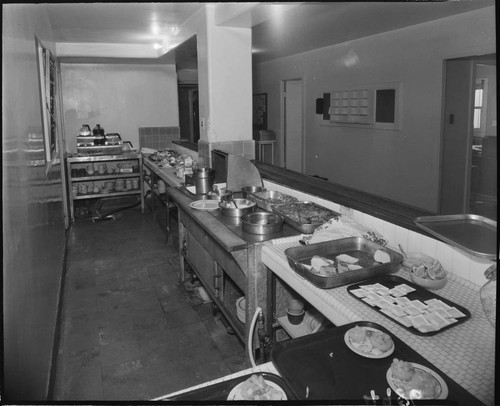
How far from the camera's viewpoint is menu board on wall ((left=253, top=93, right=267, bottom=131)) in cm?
895

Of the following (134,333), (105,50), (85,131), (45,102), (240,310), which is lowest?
(134,333)

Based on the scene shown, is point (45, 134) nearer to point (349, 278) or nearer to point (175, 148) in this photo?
point (349, 278)

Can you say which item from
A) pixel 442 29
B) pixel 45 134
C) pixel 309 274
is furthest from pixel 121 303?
pixel 442 29

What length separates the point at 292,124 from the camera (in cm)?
841

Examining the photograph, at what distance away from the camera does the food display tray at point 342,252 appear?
1.89 meters

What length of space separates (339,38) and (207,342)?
181 inches

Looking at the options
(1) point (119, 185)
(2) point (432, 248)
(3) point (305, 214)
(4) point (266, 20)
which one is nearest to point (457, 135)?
(4) point (266, 20)

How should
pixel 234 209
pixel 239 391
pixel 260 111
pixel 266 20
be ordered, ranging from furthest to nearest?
pixel 260 111 < pixel 266 20 < pixel 234 209 < pixel 239 391

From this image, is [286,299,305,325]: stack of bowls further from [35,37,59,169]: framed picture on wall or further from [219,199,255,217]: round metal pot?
[35,37,59,169]: framed picture on wall

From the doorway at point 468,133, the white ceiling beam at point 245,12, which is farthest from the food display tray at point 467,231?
the doorway at point 468,133

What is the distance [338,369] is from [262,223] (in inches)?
56.7

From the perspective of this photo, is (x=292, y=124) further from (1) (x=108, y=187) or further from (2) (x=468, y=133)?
(2) (x=468, y=133)

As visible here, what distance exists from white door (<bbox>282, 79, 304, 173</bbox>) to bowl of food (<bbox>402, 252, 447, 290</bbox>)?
636cm

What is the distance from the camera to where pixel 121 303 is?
371cm
